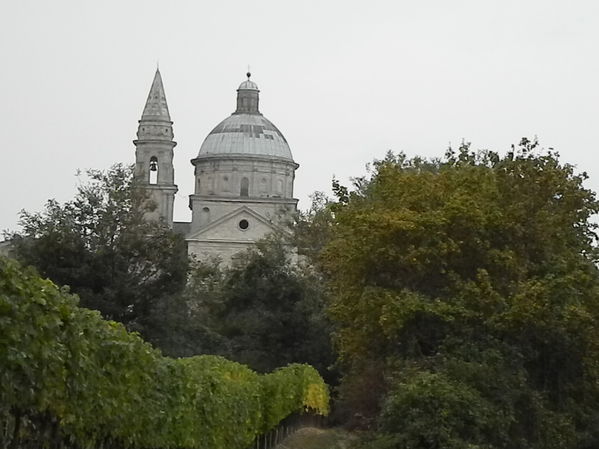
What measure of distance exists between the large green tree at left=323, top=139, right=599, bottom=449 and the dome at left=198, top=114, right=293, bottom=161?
88720 mm

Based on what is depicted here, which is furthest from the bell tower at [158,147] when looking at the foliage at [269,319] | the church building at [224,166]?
the foliage at [269,319]

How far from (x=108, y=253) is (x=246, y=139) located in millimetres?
73734

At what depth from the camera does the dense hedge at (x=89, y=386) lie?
621 inches

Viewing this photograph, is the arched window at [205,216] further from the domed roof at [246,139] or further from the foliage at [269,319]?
the foliage at [269,319]

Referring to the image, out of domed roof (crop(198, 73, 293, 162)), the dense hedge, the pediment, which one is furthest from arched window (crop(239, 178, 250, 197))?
the dense hedge

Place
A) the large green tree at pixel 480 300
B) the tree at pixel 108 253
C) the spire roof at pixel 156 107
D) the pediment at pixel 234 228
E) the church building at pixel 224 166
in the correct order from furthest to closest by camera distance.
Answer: the spire roof at pixel 156 107, the church building at pixel 224 166, the pediment at pixel 234 228, the tree at pixel 108 253, the large green tree at pixel 480 300

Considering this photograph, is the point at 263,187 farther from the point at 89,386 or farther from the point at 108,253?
the point at 89,386

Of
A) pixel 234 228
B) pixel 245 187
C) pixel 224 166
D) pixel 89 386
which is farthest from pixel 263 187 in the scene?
pixel 89 386

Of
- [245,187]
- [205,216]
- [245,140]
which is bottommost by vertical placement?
[205,216]

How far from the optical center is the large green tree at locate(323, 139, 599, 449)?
35719mm

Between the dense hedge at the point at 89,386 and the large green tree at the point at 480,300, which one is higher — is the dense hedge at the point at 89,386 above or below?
below

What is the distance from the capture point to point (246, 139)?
435ft

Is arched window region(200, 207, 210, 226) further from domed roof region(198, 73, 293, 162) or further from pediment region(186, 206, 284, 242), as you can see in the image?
pediment region(186, 206, 284, 242)

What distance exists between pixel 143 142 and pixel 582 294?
323ft
